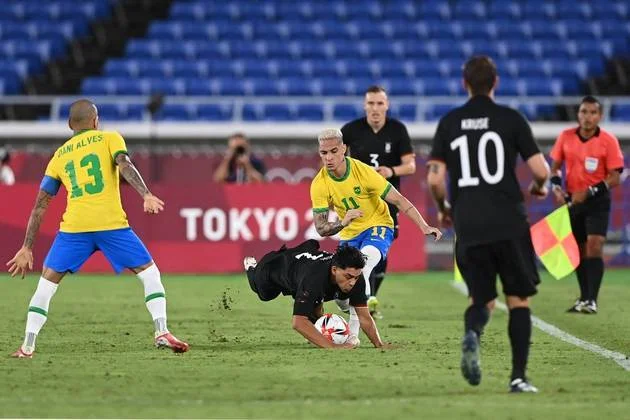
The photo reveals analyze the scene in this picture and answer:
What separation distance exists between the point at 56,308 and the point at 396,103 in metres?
13.3

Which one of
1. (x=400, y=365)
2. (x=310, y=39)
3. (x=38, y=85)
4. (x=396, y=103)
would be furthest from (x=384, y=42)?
(x=400, y=365)

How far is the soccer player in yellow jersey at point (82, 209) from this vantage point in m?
9.67

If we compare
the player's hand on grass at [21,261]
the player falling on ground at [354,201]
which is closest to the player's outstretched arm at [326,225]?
the player falling on ground at [354,201]

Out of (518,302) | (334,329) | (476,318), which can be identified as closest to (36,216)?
(334,329)

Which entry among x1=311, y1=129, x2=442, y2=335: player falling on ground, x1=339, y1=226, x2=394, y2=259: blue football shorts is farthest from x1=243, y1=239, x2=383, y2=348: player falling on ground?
x1=339, y1=226, x2=394, y2=259: blue football shorts

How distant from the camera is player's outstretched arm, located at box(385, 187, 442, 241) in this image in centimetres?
956

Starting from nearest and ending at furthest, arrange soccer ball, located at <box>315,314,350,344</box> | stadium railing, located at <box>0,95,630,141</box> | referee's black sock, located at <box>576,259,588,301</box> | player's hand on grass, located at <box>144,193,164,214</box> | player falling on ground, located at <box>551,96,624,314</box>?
player's hand on grass, located at <box>144,193,164,214</box> → soccer ball, located at <box>315,314,350,344</box> → player falling on ground, located at <box>551,96,624,314</box> → referee's black sock, located at <box>576,259,588,301</box> → stadium railing, located at <box>0,95,630,141</box>

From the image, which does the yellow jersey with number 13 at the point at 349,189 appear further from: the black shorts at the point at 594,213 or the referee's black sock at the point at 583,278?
the referee's black sock at the point at 583,278

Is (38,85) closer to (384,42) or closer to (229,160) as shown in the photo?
(384,42)

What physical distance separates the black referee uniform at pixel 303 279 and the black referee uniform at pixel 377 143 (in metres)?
2.05

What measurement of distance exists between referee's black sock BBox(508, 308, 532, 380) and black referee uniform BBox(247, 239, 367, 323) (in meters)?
2.40

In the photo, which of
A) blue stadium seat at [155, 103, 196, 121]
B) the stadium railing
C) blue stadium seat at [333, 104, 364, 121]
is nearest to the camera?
the stadium railing

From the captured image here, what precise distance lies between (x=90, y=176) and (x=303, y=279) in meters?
1.71

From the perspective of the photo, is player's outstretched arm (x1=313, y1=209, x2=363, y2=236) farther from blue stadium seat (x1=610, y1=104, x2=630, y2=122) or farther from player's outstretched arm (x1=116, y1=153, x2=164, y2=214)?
blue stadium seat (x1=610, y1=104, x2=630, y2=122)
